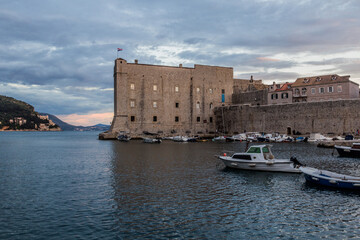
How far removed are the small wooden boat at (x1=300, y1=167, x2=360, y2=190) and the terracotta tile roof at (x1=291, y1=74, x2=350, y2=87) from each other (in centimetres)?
3853

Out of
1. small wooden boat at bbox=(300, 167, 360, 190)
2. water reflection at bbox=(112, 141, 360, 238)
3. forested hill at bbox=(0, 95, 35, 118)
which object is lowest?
water reflection at bbox=(112, 141, 360, 238)

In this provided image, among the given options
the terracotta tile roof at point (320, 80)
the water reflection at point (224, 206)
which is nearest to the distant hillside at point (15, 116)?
the terracotta tile roof at point (320, 80)

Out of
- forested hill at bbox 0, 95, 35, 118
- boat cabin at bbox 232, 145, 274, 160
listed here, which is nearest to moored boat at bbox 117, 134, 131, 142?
boat cabin at bbox 232, 145, 274, 160

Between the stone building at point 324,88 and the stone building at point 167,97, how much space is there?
565 inches

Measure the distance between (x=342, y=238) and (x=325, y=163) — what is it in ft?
48.9

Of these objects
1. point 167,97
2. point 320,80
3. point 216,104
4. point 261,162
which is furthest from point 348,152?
point 216,104

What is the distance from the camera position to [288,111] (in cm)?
4959

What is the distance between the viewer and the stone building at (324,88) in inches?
1887

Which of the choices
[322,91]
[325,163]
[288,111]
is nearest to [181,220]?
[325,163]

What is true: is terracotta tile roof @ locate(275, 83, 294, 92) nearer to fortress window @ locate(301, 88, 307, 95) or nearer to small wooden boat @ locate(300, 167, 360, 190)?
fortress window @ locate(301, 88, 307, 95)

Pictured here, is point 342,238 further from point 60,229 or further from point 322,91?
point 322,91

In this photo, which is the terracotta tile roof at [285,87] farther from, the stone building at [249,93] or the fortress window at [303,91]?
the stone building at [249,93]

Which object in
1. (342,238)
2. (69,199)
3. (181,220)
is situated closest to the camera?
(342,238)

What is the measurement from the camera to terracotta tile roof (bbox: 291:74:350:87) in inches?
1905
